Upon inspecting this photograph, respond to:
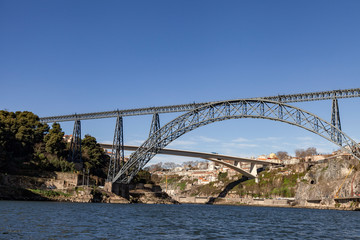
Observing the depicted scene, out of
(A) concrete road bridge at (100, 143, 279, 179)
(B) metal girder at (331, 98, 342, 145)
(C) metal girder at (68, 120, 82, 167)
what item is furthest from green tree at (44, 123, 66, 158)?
(B) metal girder at (331, 98, 342, 145)

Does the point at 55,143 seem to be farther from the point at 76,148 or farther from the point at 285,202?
the point at 285,202

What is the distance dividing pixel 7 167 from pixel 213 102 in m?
30.3

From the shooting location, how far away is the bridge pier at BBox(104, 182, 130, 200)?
59.8 m

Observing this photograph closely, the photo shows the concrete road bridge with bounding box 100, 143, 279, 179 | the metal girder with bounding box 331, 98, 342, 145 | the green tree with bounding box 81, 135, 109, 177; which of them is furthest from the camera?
the concrete road bridge with bounding box 100, 143, 279, 179

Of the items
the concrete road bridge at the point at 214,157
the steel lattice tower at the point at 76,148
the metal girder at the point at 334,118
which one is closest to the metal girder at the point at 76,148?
the steel lattice tower at the point at 76,148

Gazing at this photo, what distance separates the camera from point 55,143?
64.2m

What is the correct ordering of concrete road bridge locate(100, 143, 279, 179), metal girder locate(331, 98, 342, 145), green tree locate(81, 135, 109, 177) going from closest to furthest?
metal girder locate(331, 98, 342, 145), green tree locate(81, 135, 109, 177), concrete road bridge locate(100, 143, 279, 179)

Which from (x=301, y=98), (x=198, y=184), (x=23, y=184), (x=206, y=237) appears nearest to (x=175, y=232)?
(x=206, y=237)

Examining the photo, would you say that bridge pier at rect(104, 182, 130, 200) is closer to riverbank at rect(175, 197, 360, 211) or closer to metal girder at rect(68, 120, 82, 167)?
metal girder at rect(68, 120, 82, 167)

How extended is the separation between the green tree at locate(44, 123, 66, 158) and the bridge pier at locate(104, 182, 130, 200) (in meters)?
11.3

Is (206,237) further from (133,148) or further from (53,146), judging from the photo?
(133,148)

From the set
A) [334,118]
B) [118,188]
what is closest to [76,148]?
[118,188]

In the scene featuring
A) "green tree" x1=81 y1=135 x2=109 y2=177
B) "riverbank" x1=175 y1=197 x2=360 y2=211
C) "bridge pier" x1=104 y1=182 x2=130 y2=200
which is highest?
"green tree" x1=81 y1=135 x2=109 y2=177

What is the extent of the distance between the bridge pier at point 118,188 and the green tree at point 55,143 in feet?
37.2
